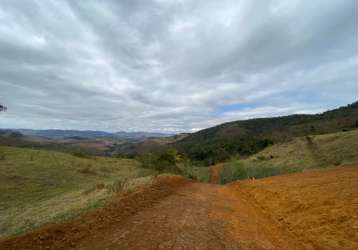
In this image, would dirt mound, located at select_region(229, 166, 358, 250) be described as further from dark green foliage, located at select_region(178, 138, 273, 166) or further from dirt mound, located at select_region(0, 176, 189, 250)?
dark green foliage, located at select_region(178, 138, 273, 166)

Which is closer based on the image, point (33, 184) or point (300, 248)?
point (300, 248)

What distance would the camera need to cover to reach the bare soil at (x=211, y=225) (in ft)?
17.6

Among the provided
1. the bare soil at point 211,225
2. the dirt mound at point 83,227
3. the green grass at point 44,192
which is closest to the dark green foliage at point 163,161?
the green grass at point 44,192

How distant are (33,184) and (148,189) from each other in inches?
364

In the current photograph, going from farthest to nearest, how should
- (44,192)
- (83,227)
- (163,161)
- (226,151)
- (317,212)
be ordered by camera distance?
(226,151) < (163,161) < (44,192) < (317,212) < (83,227)

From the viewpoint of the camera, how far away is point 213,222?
703 cm

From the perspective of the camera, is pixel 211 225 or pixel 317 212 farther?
pixel 317 212

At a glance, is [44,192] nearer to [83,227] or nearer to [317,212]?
[83,227]

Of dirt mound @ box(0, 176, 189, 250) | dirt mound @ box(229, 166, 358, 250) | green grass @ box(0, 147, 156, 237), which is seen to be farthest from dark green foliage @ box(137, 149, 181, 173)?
dirt mound @ box(0, 176, 189, 250)

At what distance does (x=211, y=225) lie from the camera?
22.1 feet

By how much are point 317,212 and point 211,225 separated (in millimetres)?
3403

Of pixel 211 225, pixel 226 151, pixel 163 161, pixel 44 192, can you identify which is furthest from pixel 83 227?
pixel 226 151

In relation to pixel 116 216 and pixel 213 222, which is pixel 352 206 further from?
pixel 116 216

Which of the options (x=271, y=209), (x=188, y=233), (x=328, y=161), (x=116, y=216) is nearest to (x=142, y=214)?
(x=116, y=216)
